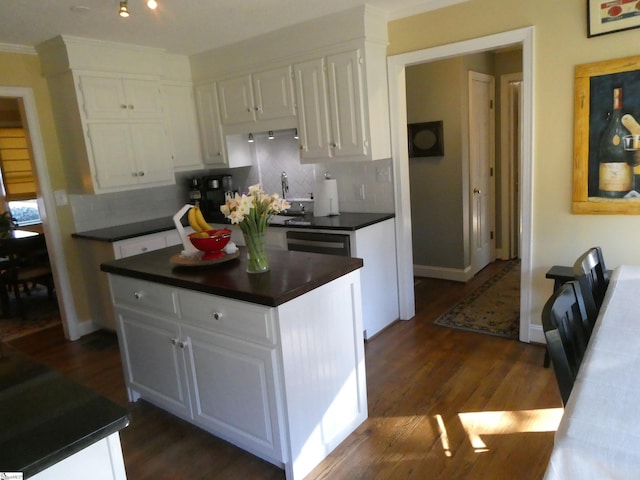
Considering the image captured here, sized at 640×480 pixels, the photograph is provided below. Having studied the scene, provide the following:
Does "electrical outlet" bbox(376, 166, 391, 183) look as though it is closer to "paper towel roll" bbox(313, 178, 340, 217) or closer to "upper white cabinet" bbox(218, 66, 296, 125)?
"paper towel roll" bbox(313, 178, 340, 217)

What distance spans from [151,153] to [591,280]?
11.7 feet

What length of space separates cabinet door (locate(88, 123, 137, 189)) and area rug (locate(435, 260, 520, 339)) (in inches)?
116

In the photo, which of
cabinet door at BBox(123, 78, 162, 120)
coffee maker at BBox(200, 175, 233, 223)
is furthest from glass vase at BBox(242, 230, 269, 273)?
coffee maker at BBox(200, 175, 233, 223)

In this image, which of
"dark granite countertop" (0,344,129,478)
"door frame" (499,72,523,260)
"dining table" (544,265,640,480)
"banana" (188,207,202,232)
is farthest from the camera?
"door frame" (499,72,523,260)

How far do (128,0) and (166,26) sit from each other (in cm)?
59

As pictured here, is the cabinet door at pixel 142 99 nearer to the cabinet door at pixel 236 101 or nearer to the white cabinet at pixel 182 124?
the white cabinet at pixel 182 124

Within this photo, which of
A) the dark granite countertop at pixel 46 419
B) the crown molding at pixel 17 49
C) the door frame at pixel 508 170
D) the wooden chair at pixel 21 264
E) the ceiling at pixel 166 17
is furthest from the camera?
the door frame at pixel 508 170

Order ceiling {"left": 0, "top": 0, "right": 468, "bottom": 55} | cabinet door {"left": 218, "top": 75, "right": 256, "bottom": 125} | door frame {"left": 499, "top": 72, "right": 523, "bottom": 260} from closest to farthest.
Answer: ceiling {"left": 0, "top": 0, "right": 468, "bottom": 55} → cabinet door {"left": 218, "top": 75, "right": 256, "bottom": 125} → door frame {"left": 499, "top": 72, "right": 523, "bottom": 260}

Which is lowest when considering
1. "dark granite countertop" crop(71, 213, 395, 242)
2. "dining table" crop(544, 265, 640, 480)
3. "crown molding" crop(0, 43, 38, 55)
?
"dining table" crop(544, 265, 640, 480)

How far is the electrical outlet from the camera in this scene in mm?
3768

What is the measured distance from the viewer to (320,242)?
354 centimetres

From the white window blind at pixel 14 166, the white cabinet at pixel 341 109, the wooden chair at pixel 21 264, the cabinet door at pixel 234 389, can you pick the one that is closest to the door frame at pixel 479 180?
the white cabinet at pixel 341 109

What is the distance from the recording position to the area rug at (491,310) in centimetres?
365

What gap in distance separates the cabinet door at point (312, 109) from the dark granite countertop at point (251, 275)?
51.8 inches
